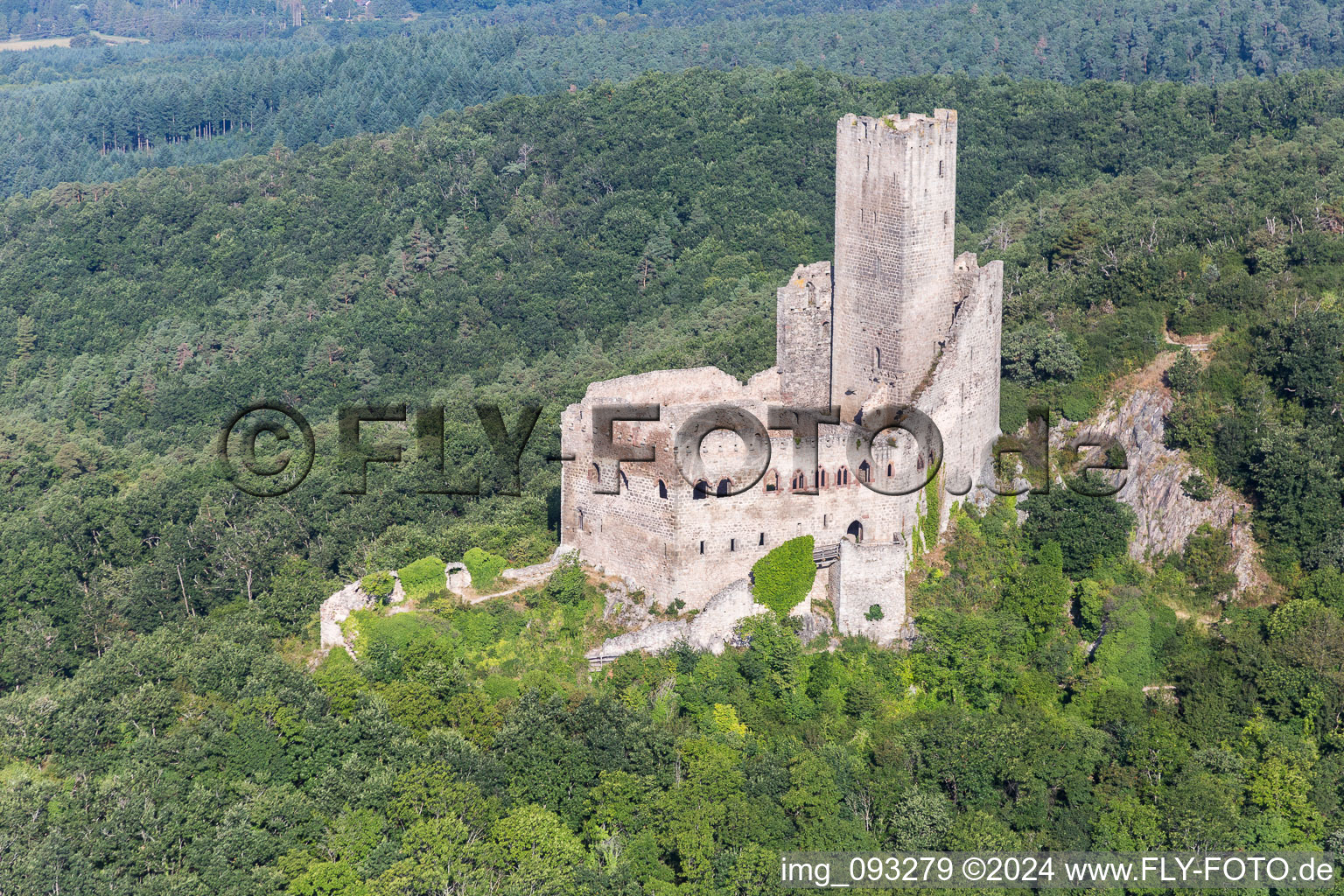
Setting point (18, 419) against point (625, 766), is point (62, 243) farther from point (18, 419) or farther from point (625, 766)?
point (625, 766)

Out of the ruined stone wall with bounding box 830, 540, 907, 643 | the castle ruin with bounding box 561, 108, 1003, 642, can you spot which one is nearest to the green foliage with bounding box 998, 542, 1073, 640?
the castle ruin with bounding box 561, 108, 1003, 642

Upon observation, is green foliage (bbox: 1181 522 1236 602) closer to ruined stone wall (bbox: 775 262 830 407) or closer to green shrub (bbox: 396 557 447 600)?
ruined stone wall (bbox: 775 262 830 407)

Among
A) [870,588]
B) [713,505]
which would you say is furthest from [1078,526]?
[713,505]

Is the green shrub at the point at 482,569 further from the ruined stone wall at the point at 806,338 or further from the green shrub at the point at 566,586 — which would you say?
the ruined stone wall at the point at 806,338

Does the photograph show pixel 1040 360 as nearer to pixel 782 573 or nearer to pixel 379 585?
pixel 782 573

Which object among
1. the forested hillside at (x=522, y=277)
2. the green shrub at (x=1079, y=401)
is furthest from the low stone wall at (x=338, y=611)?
the green shrub at (x=1079, y=401)

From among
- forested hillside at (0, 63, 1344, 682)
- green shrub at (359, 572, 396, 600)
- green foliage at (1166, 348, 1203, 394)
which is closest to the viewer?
green shrub at (359, 572, 396, 600)

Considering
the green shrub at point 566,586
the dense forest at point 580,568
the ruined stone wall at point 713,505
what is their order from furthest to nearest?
the green shrub at point 566,586
the ruined stone wall at point 713,505
the dense forest at point 580,568
